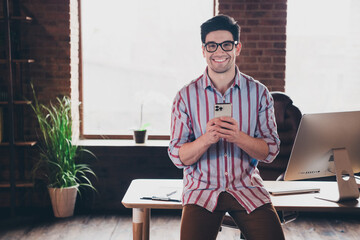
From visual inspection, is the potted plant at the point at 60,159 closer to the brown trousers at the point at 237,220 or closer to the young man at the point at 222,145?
the young man at the point at 222,145

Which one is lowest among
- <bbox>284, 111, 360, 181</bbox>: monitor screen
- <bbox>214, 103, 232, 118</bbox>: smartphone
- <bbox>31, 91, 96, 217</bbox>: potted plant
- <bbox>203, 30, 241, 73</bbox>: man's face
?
<bbox>31, 91, 96, 217</bbox>: potted plant

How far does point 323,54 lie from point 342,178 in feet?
8.00

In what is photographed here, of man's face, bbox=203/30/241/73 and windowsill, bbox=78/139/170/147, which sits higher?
man's face, bbox=203/30/241/73

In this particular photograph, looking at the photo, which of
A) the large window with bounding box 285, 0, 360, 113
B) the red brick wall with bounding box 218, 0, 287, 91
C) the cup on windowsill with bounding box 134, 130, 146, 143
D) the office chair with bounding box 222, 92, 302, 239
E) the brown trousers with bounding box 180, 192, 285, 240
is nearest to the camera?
the brown trousers with bounding box 180, 192, 285, 240

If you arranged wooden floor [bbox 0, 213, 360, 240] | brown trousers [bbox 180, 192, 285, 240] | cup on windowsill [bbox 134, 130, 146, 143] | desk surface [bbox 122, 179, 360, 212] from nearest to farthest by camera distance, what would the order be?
1. brown trousers [bbox 180, 192, 285, 240]
2. desk surface [bbox 122, 179, 360, 212]
3. wooden floor [bbox 0, 213, 360, 240]
4. cup on windowsill [bbox 134, 130, 146, 143]

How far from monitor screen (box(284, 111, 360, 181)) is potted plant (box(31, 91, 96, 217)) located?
222cm

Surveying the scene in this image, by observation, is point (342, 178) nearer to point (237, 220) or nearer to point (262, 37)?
point (237, 220)

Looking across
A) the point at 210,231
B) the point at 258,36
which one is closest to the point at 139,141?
the point at 258,36

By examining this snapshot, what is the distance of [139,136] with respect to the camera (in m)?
3.89

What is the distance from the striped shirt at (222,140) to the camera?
6.04ft

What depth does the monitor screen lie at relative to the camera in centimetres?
184

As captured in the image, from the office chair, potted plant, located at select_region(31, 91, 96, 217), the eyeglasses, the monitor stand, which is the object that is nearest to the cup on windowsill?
potted plant, located at select_region(31, 91, 96, 217)

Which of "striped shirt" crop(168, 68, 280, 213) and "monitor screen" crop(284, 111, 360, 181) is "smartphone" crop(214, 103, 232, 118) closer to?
"striped shirt" crop(168, 68, 280, 213)

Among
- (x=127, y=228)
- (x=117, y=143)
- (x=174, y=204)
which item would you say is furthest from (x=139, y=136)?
(x=174, y=204)
